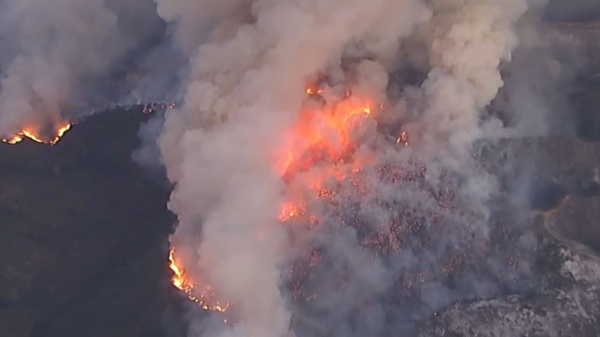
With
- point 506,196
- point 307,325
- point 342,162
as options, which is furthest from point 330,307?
point 506,196

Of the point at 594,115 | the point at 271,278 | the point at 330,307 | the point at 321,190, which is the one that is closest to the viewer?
the point at 271,278

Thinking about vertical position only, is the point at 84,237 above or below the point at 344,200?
above

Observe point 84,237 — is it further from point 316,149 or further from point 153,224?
point 316,149

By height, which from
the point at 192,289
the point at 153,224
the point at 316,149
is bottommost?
the point at 316,149

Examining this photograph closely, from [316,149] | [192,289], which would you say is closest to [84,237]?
[192,289]

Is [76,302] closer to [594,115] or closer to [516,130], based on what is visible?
[516,130]

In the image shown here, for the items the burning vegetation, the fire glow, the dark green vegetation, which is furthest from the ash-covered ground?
the fire glow
